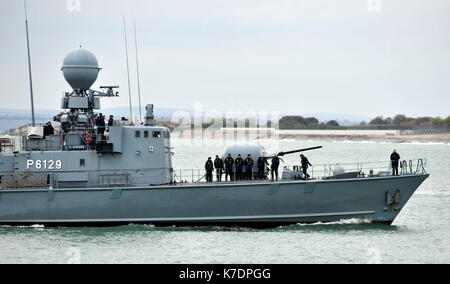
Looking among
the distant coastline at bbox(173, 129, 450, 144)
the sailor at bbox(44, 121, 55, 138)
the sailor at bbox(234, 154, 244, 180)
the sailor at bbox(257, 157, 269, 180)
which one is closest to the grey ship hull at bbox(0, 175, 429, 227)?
the sailor at bbox(234, 154, 244, 180)

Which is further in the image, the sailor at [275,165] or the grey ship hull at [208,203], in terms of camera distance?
the sailor at [275,165]

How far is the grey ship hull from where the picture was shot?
92.4ft

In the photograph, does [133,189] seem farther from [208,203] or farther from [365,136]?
[365,136]

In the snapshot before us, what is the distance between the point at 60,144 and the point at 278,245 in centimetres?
868

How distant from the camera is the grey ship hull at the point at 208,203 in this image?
92.4 ft

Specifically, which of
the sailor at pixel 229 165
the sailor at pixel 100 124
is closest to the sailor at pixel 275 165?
the sailor at pixel 229 165

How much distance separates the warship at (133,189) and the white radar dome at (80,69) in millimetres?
40

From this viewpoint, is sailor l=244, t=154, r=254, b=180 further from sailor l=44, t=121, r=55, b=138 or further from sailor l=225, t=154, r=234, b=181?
sailor l=44, t=121, r=55, b=138

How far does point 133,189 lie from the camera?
28.3 metres

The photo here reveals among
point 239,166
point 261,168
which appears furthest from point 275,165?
point 239,166

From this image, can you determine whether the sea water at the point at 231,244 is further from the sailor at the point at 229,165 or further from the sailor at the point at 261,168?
the sailor at the point at 261,168

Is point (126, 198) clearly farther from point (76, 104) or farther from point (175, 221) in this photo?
point (76, 104)

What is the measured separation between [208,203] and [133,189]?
2.54 m
